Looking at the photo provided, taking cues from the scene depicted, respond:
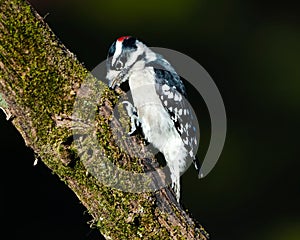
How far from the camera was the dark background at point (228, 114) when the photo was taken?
3.85 meters

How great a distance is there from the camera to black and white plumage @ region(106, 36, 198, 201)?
7.68 feet

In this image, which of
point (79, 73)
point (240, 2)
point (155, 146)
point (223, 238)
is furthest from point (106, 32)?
point (79, 73)

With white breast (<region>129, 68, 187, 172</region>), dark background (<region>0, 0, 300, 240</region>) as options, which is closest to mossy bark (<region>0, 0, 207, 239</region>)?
white breast (<region>129, 68, 187, 172</region>)

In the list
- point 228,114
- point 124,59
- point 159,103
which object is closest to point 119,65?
point 124,59

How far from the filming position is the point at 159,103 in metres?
2.39

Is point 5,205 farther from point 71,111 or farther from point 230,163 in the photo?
point 71,111

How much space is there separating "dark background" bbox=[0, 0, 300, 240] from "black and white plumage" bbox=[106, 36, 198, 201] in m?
1.53

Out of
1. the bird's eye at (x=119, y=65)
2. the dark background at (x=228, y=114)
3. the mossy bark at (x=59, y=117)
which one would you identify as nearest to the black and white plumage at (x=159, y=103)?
the bird's eye at (x=119, y=65)

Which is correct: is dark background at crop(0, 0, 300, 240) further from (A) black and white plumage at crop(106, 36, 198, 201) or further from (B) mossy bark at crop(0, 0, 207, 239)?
(B) mossy bark at crop(0, 0, 207, 239)

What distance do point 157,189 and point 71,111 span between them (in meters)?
0.35

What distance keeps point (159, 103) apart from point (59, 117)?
0.73 metres

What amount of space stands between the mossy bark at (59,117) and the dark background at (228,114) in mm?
2056

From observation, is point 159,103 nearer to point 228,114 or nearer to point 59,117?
point 59,117

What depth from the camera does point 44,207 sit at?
388cm
